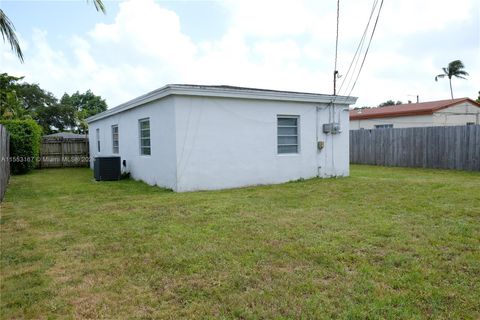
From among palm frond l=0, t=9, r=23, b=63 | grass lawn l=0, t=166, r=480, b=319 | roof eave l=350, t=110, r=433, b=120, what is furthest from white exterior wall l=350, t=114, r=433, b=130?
palm frond l=0, t=9, r=23, b=63

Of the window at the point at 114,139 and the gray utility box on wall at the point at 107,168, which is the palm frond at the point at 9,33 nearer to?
the gray utility box on wall at the point at 107,168

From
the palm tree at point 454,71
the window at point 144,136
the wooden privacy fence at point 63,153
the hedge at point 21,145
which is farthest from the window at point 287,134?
the palm tree at point 454,71

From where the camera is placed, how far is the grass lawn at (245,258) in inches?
115

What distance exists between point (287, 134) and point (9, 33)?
23.1 feet

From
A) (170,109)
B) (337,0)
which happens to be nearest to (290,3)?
(337,0)

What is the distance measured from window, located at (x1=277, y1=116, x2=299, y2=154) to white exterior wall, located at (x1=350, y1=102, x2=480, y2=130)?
39.0ft

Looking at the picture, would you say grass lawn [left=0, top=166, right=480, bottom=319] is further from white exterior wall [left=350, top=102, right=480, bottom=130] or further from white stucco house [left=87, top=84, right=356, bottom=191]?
white exterior wall [left=350, top=102, right=480, bottom=130]

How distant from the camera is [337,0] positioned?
436 inches

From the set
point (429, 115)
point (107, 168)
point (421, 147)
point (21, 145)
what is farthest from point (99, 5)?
point (429, 115)

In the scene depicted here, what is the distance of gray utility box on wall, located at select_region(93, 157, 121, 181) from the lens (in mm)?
11438

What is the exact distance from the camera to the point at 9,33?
604cm

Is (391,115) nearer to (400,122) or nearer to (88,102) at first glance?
(400,122)

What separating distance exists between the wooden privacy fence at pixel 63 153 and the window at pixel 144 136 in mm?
8462

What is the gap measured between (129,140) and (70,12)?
4744mm
